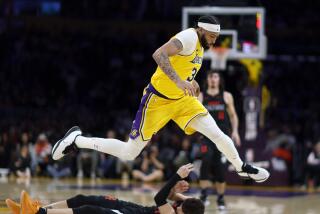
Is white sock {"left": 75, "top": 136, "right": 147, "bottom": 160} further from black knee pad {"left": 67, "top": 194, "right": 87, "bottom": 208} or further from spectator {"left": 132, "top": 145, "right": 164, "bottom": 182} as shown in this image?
spectator {"left": 132, "top": 145, "right": 164, "bottom": 182}

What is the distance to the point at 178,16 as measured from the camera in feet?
87.0

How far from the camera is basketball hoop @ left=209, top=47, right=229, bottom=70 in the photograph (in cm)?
1673

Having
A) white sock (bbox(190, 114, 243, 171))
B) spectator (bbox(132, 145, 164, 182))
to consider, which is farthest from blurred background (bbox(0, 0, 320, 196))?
white sock (bbox(190, 114, 243, 171))

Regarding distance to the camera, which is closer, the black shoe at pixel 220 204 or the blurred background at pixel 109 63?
the black shoe at pixel 220 204

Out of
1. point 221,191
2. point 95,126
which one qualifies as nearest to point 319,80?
point 95,126

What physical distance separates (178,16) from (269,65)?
3.83 meters

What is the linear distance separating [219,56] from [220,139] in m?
7.64

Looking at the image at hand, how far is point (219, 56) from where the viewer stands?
16.8 m

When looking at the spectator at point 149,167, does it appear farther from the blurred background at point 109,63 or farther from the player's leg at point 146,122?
the player's leg at point 146,122

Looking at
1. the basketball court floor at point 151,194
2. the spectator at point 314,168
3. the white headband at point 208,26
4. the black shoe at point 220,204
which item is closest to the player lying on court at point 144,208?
the white headband at point 208,26

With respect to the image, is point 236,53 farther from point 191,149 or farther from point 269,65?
point 269,65

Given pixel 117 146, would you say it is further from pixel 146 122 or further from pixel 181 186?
pixel 181 186

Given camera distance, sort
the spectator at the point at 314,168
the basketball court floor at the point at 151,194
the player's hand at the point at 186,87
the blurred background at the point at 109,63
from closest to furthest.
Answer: the player's hand at the point at 186,87 → the basketball court floor at the point at 151,194 → the spectator at the point at 314,168 → the blurred background at the point at 109,63

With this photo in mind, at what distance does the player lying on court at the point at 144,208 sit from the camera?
7.91 m
